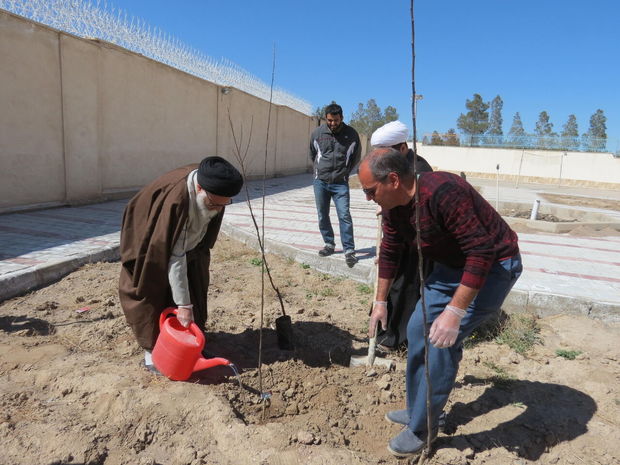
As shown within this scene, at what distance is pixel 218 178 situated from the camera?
2311mm

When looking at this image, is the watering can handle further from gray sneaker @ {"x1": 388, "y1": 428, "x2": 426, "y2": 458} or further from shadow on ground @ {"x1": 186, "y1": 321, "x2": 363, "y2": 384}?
gray sneaker @ {"x1": 388, "y1": 428, "x2": 426, "y2": 458}

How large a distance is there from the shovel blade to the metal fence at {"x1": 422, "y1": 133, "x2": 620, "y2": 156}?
101ft

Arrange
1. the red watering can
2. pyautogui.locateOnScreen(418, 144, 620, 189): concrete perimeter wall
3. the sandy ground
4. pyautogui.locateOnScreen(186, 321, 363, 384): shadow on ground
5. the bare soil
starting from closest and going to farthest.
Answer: the sandy ground < the red watering can < pyautogui.locateOnScreen(186, 321, 363, 384): shadow on ground < the bare soil < pyautogui.locateOnScreen(418, 144, 620, 189): concrete perimeter wall

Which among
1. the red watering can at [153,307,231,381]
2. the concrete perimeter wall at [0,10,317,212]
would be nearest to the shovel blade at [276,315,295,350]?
the red watering can at [153,307,231,381]

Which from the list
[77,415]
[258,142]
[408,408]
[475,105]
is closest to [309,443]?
[408,408]

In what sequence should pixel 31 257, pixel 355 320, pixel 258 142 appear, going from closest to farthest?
pixel 355 320 → pixel 31 257 → pixel 258 142

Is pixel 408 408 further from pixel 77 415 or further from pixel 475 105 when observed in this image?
pixel 475 105

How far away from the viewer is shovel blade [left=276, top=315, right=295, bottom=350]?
128 inches

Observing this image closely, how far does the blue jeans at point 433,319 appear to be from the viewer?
6.63 feet

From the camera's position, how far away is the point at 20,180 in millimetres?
7121

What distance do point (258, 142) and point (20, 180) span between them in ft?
35.2


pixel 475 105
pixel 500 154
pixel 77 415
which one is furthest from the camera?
pixel 475 105

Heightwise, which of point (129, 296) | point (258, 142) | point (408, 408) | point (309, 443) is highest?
point (258, 142)

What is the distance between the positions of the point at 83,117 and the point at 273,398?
7.29 metres
